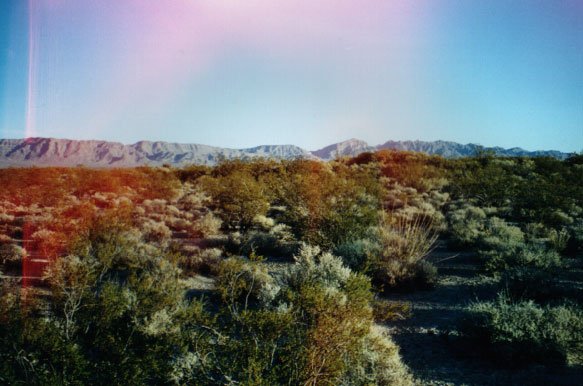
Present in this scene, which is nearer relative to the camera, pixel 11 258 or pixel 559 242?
pixel 11 258

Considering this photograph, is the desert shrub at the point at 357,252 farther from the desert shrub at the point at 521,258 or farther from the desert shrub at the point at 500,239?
the desert shrub at the point at 500,239

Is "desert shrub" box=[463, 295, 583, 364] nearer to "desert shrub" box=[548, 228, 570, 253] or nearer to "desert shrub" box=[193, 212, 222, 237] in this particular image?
"desert shrub" box=[548, 228, 570, 253]

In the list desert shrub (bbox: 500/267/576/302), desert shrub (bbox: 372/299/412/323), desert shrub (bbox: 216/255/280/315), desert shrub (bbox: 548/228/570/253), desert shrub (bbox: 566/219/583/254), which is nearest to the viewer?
desert shrub (bbox: 216/255/280/315)

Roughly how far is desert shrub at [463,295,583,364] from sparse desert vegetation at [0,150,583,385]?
2cm

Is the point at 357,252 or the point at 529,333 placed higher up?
the point at 357,252

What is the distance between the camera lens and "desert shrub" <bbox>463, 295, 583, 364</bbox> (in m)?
5.79

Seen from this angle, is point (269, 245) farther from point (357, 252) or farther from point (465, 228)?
point (465, 228)

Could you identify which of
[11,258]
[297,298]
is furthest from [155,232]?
[297,298]

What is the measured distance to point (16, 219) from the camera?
1942cm

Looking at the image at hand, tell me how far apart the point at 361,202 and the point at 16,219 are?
56.2 feet

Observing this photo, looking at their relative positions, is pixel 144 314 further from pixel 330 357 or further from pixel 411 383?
pixel 411 383

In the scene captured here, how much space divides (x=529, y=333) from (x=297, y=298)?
3.90 meters

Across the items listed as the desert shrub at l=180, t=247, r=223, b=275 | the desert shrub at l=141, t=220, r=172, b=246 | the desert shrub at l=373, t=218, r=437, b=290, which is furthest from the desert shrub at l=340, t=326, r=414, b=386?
the desert shrub at l=141, t=220, r=172, b=246

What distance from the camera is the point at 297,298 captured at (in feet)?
15.8
